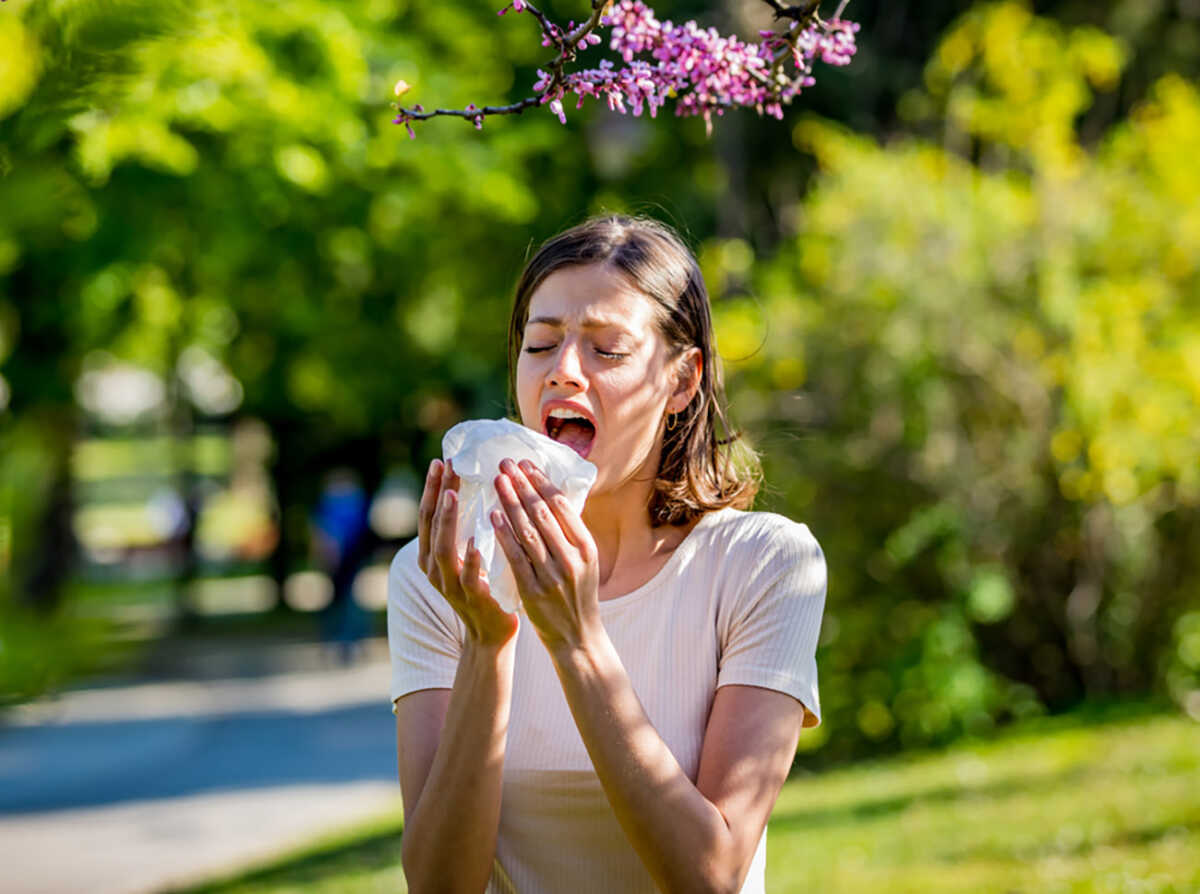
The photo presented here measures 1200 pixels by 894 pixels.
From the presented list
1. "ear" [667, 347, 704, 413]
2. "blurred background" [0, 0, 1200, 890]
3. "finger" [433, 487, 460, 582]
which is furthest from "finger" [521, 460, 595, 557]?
"blurred background" [0, 0, 1200, 890]

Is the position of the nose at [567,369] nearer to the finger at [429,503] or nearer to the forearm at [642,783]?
the finger at [429,503]

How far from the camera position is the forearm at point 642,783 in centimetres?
173

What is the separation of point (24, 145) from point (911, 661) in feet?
26.9

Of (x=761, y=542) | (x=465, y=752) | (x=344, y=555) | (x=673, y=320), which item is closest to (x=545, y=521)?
(x=465, y=752)

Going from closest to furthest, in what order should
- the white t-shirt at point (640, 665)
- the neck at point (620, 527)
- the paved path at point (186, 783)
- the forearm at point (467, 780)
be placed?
the forearm at point (467, 780) < the white t-shirt at point (640, 665) < the neck at point (620, 527) < the paved path at point (186, 783)

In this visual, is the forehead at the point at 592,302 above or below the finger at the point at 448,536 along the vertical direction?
above

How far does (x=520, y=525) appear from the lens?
5.67 ft

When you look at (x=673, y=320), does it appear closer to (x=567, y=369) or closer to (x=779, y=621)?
(x=567, y=369)

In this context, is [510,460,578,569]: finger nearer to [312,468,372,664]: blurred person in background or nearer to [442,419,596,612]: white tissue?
[442,419,596,612]: white tissue

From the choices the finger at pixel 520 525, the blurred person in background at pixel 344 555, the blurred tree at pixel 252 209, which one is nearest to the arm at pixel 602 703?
the finger at pixel 520 525

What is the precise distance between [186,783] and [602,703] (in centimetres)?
900

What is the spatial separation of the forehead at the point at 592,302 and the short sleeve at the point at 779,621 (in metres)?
0.40

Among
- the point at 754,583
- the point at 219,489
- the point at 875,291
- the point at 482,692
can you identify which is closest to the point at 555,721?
the point at 482,692

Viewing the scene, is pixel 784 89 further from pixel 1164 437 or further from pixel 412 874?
pixel 1164 437
